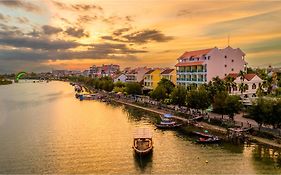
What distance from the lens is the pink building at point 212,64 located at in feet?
210

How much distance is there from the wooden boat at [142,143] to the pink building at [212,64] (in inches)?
1213

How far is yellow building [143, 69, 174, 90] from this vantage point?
8043 cm

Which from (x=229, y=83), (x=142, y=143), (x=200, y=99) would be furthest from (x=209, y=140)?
(x=229, y=83)

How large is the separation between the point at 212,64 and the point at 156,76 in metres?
25.9

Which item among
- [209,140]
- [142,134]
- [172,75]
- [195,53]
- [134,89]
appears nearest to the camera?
[142,134]

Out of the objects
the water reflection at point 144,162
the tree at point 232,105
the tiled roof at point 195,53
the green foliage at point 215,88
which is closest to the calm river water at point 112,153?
the water reflection at point 144,162

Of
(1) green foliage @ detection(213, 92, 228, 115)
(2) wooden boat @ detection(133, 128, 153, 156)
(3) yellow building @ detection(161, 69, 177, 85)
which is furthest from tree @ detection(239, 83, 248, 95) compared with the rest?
(2) wooden boat @ detection(133, 128, 153, 156)

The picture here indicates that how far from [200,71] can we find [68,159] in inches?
1583

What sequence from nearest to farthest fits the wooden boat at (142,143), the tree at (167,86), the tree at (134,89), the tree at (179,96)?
the wooden boat at (142,143), the tree at (179,96), the tree at (167,86), the tree at (134,89)

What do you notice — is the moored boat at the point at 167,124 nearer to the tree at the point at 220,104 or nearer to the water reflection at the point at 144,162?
the tree at the point at 220,104

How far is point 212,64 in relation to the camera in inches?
2518

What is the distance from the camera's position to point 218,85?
171 feet

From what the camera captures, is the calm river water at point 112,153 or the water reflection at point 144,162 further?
the calm river water at point 112,153

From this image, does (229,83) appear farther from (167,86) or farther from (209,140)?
(209,140)
